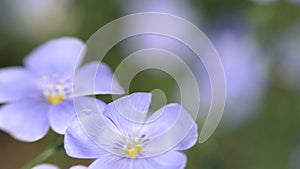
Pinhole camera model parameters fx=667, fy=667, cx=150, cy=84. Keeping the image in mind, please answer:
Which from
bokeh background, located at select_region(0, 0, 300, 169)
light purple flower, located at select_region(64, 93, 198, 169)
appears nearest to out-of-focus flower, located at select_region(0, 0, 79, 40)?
bokeh background, located at select_region(0, 0, 300, 169)

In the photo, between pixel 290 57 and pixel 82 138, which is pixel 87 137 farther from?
pixel 290 57

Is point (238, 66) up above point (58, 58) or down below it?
above

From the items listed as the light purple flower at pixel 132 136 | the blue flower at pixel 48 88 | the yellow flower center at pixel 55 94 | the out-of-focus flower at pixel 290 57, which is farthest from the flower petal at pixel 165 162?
the out-of-focus flower at pixel 290 57

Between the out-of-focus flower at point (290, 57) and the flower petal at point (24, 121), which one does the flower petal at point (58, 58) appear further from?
the out-of-focus flower at point (290, 57)

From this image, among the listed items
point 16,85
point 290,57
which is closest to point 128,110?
point 16,85

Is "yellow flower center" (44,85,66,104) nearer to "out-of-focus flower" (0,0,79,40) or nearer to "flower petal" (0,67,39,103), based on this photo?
"flower petal" (0,67,39,103)

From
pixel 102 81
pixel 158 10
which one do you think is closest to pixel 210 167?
pixel 102 81
